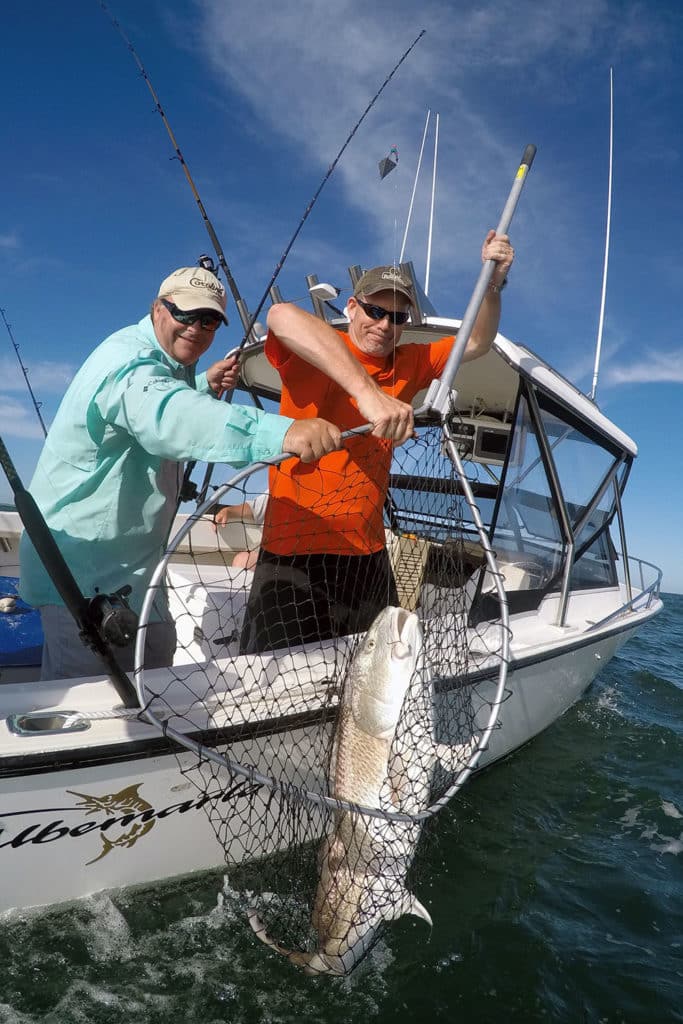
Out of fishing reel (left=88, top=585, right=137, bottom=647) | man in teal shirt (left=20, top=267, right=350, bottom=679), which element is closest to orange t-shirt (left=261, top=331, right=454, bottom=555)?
man in teal shirt (left=20, top=267, right=350, bottom=679)

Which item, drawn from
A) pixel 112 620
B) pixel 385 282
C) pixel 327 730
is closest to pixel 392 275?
pixel 385 282

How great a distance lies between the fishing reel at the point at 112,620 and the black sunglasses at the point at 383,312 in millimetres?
1886

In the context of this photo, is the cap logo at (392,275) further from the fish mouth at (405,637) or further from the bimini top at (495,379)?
the fish mouth at (405,637)

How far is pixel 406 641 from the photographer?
2.41 metres

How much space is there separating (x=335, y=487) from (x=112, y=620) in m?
1.32

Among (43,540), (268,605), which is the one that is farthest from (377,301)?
(43,540)

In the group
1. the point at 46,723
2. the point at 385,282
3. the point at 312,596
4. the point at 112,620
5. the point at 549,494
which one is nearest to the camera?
the point at 112,620

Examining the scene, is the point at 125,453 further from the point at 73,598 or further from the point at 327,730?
the point at 327,730

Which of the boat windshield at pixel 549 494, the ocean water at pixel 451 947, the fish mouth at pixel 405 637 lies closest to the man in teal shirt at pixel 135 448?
the fish mouth at pixel 405 637

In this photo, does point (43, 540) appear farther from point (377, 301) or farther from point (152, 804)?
point (377, 301)

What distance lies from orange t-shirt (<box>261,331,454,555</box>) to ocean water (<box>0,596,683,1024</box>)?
1.65 meters

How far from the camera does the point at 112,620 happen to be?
2.09 meters

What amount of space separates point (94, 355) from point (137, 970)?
2472 mm

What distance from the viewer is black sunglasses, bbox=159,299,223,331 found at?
2562 millimetres
